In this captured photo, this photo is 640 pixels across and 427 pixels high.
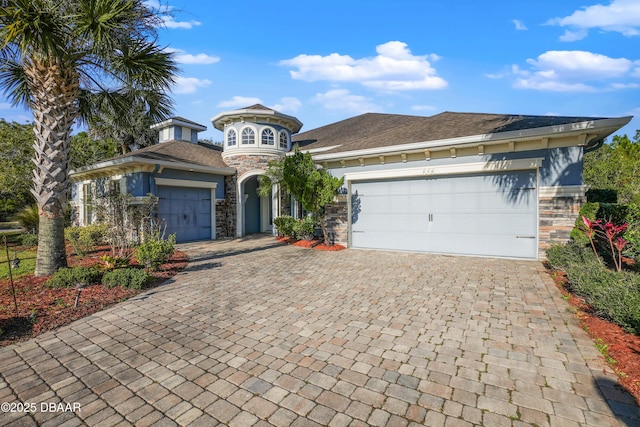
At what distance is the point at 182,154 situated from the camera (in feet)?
42.6

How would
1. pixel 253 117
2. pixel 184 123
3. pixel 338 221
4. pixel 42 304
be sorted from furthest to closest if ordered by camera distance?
1. pixel 184 123
2. pixel 253 117
3. pixel 338 221
4. pixel 42 304

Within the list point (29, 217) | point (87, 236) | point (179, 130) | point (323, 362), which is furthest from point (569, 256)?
point (29, 217)

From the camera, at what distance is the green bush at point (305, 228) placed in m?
11.0

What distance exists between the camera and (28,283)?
5586 millimetres

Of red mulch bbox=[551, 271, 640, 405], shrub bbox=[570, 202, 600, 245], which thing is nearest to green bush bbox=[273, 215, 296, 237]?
shrub bbox=[570, 202, 600, 245]

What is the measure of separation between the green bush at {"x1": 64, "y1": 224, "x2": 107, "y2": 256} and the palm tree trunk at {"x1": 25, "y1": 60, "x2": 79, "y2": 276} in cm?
372

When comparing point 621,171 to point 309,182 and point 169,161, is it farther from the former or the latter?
point 169,161

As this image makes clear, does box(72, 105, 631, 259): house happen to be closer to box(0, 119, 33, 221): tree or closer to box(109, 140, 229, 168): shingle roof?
box(109, 140, 229, 168): shingle roof

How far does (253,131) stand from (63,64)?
8020 millimetres

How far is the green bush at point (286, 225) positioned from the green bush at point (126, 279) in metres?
6.41

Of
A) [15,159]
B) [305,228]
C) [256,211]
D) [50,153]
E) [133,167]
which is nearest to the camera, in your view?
[50,153]

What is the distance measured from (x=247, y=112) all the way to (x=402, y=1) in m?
7.46

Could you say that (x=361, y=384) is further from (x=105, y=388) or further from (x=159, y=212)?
(x=159, y=212)

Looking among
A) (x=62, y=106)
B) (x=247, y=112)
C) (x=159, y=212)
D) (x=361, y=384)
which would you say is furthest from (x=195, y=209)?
(x=361, y=384)
